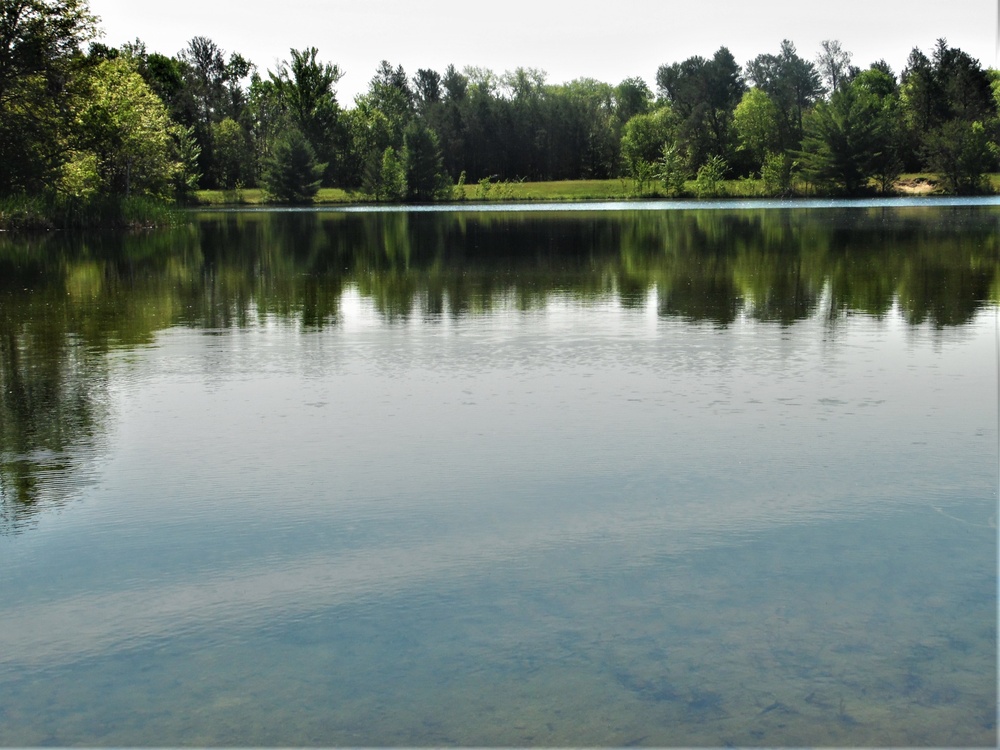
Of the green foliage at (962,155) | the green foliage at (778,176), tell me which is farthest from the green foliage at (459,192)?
the green foliage at (962,155)

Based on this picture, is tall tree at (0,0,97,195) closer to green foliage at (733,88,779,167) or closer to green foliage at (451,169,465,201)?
green foliage at (451,169,465,201)

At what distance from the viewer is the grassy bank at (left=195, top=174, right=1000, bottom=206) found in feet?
367

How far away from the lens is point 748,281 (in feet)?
76.2

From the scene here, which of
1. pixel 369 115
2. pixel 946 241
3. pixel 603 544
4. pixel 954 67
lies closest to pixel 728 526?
pixel 603 544

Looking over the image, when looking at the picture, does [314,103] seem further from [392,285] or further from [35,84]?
[392,285]

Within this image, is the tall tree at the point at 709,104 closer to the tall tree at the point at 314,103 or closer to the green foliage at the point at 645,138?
the green foliage at the point at 645,138

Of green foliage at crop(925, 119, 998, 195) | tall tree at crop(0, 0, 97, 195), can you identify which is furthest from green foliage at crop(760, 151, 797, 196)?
tall tree at crop(0, 0, 97, 195)

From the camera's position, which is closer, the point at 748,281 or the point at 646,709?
the point at 646,709

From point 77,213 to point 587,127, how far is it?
3572 inches

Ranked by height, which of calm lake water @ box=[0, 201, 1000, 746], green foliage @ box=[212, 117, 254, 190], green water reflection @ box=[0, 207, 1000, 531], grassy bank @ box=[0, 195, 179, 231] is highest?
green foliage @ box=[212, 117, 254, 190]

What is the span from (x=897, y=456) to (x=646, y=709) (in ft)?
16.0

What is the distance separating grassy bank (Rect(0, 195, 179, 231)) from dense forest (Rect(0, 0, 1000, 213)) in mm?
27031

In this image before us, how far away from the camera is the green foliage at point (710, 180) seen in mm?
115312

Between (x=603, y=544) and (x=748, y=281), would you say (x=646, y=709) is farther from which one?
(x=748, y=281)
